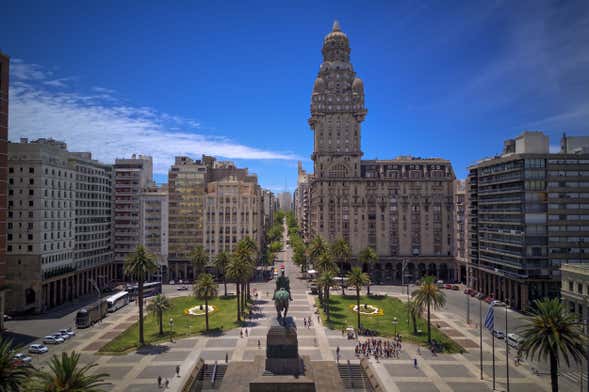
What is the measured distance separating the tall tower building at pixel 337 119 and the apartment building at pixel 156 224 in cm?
5509

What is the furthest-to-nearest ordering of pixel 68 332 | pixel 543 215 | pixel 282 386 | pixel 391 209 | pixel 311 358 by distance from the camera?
pixel 391 209 < pixel 543 215 < pixel 68 332 < pixel 311 358 < pixel 282 386

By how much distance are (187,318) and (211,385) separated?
34.3 metres

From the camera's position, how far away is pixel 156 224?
140 metres

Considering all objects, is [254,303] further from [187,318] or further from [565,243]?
[565,243]

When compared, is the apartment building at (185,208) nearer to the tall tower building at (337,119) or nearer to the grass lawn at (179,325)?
the grass lawn at (179,325)

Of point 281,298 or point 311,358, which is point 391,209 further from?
point 281,298

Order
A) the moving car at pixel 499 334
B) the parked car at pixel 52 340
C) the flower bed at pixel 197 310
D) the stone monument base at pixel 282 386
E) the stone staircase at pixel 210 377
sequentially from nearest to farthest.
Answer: the stone monument base at pixel 282 386 → the stone staircase at pixel 210 377 → the parked car at pixel 52 340 → the moving car at pixel 499 334 → the flower bed at pixel 197 310

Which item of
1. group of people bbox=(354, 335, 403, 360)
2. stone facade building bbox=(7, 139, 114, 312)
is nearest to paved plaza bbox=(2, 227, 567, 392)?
group of people bbox=(354, 335, 403, 360)

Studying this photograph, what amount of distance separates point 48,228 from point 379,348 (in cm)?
8198

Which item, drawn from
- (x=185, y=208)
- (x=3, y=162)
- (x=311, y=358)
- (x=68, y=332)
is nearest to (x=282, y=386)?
(x=311, y=358)

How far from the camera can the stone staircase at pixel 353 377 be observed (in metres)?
57.4

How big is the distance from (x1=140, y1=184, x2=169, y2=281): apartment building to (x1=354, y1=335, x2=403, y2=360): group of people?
87.1m

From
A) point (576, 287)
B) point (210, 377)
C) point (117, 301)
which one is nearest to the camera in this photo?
point (210, 377)

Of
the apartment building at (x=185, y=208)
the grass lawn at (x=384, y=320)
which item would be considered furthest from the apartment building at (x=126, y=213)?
the grass lawn at (x=384, y=320)
